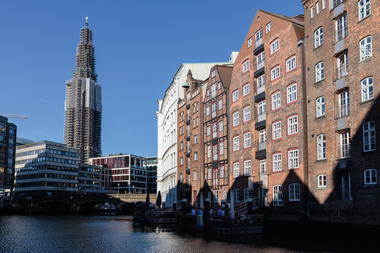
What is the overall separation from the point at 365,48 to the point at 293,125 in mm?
10699

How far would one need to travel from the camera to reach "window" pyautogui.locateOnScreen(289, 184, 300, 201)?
3883cm

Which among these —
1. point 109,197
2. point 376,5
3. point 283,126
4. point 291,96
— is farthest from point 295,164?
point 109,197

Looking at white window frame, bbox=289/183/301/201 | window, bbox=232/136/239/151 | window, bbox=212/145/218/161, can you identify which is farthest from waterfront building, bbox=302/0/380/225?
window, bbox=212/145/218/161

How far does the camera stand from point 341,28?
35.7m

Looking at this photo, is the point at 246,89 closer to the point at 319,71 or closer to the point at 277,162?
the point at 277,162

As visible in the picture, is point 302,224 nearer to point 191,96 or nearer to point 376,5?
point 376,5

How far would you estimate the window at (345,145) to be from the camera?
33.7 metres

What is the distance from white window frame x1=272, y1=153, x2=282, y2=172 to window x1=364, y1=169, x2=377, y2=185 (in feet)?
37.1

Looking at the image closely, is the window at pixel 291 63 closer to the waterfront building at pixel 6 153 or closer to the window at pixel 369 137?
the window at pixel 369 137

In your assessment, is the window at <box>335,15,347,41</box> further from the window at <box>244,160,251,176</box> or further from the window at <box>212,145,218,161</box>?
the window at <box>212,145,218,161</box>

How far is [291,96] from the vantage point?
41250 mm

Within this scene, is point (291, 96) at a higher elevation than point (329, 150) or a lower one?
higher

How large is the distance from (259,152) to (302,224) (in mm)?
10757

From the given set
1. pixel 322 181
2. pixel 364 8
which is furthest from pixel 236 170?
pixel 364 8
